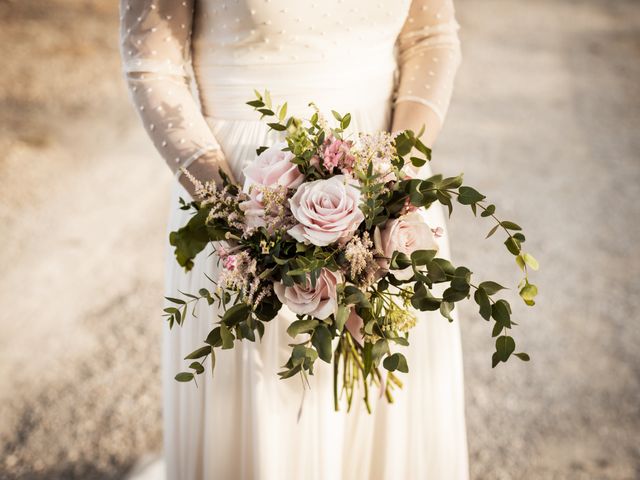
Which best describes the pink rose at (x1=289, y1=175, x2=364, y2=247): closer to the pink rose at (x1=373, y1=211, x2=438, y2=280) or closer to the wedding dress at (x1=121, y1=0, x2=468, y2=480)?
the pink rose at (x1=373, y1=211, x2=438, y2=280)

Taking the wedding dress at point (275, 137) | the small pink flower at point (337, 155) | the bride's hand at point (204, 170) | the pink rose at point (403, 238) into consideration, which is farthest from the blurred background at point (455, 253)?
the small pink flower at point (337, 155)

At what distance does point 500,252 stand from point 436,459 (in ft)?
6.94

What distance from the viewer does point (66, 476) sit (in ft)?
7.61

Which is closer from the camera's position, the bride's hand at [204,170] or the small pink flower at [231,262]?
the small pink flower at [231,262]

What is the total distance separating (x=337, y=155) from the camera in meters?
1.09

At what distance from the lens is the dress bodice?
1393 mm

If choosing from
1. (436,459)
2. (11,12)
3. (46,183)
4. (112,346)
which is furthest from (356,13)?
(11,12)

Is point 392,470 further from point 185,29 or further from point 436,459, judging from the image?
point 185,29

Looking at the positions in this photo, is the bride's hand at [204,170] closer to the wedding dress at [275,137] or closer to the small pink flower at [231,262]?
the wedding dress at [275,137]

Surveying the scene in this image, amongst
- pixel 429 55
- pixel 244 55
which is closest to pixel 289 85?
pixel 244 55

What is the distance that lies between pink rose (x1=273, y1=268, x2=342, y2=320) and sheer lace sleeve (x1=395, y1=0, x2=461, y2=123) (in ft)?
2.18

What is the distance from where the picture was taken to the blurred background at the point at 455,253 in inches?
97.7

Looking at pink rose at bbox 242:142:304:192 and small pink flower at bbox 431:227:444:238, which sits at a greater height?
pink rose at bbox 242:142:304:192

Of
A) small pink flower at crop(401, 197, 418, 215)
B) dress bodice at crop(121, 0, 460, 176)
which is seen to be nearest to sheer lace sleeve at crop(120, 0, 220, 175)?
dress bodice at crop(121, 0, 460, 176)
